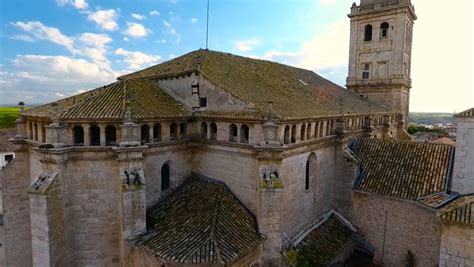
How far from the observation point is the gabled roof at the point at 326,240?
55.6ft

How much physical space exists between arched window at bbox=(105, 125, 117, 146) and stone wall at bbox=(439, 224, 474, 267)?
51.8ft

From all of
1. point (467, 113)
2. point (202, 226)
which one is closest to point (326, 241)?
point (202, 226)

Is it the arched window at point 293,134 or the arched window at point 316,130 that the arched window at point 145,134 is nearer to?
the arched window at point 293,134

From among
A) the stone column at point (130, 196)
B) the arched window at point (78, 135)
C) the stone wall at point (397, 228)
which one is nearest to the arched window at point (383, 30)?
the stone wall at point (397, 228)

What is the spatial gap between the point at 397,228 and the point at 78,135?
17971 mm

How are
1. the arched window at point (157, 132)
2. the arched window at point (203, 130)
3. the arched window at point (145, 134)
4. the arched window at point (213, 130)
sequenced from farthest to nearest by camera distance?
the arched window at point (203, 130), the arched window at point (213, 130), the arched window at point (157, 132), the arched window at point (145, 134)

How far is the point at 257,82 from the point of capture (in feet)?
68.0

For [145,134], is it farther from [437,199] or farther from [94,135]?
[437,199]

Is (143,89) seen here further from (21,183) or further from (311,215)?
(311,215)

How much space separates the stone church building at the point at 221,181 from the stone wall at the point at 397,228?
62 millimetres

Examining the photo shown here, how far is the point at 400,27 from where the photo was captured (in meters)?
33.5

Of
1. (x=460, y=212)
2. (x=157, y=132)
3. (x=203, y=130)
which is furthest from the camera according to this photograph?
(x=203, y=130)

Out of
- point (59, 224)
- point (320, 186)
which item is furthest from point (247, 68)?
point (59, 224)

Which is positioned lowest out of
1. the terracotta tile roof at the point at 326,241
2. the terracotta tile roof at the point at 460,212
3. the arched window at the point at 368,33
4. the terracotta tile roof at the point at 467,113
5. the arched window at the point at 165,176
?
the terracotta tile roof at the point at 326,241
